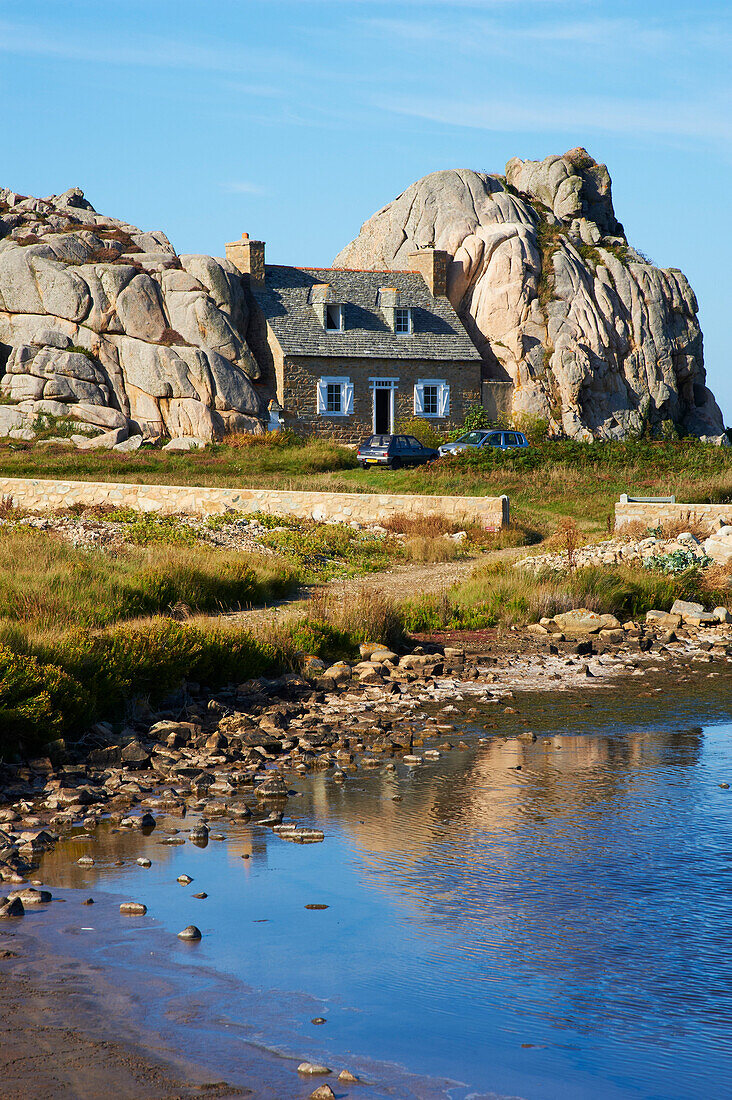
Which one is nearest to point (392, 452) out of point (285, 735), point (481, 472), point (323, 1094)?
point (481, 472)

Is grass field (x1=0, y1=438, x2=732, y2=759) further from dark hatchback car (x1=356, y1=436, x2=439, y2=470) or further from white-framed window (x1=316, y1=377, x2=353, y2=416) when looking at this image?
white-framed window (x1=316, y1=377, x2=353, y2=416)

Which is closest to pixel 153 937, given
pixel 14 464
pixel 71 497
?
pixel 71 497

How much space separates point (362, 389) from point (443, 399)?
11.7 ft

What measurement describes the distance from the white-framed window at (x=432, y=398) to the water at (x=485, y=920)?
3574 centimetres

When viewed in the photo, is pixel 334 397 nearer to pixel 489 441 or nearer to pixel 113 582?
pixel 489 441

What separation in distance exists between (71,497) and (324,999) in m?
24.1

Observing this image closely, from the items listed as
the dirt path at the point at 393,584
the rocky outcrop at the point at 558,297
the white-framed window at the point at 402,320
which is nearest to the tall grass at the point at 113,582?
the dirt path at the point at 393,584

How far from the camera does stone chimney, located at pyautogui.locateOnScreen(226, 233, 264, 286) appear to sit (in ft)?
147

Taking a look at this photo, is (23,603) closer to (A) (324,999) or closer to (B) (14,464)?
(A) (324,999)

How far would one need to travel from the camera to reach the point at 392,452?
117ft

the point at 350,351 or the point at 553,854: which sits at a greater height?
the point at 350,351

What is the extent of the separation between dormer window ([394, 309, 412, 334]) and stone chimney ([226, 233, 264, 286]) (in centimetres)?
593

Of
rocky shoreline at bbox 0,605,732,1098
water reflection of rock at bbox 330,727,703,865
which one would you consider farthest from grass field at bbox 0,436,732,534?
water reflection of rock at bbox 330,727,703,865

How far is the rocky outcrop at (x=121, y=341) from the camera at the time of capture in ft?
135
